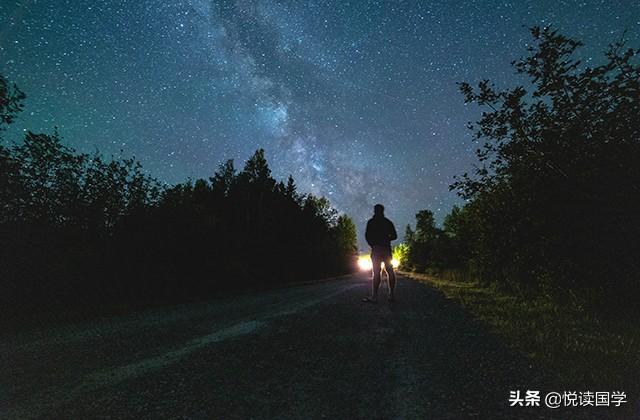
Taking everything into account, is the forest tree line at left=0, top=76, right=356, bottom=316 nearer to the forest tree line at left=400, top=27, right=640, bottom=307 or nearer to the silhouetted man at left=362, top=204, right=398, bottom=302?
the silhouetted man at left=362, top=204, right=398, bottom=302

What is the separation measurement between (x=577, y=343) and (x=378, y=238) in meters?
5.26

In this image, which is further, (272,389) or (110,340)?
(110,340)

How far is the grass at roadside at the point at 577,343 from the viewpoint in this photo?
11.6ft

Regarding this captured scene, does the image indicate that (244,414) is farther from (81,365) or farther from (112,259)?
(112,259)

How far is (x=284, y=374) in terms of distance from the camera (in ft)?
13.2

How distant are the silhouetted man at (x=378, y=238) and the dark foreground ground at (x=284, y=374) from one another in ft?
8.57

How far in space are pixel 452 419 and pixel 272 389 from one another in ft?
6.09

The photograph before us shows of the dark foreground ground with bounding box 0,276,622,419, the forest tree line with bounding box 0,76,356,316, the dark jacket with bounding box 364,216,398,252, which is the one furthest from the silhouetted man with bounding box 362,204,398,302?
the forest tree line with bounding box 0,76,356,316

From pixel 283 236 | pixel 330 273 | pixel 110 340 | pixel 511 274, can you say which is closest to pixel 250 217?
pixel 283 236

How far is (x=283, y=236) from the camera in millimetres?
37969

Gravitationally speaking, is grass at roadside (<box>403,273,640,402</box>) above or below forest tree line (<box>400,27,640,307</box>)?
below

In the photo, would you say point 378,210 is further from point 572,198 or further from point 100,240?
point 100,240

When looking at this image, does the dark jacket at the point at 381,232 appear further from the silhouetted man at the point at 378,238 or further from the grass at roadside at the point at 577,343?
the grass at roadside at the point at 577,343

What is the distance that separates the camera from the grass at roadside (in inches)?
139
